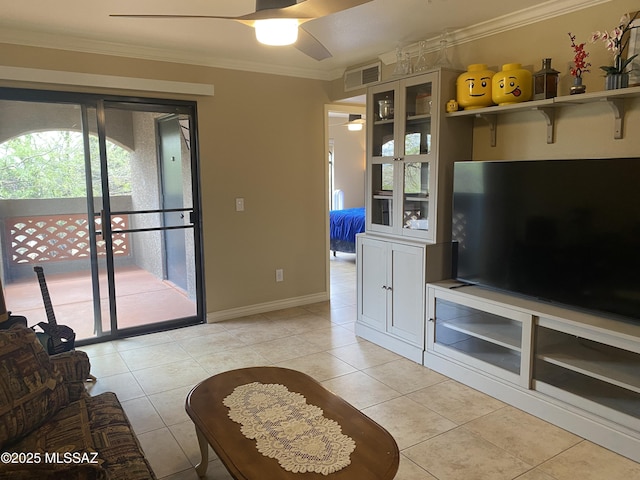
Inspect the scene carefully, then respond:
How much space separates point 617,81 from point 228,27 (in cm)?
253

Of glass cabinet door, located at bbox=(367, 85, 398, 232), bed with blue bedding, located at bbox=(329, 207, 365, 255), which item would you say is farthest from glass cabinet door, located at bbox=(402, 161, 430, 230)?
bed with blue bedding, located at bbox=(329, 207, 365, 255)

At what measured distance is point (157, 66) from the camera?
4.06 meters

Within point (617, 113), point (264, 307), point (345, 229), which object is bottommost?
point (264, 307)

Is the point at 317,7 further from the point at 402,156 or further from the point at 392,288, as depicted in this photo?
the point at 392,288

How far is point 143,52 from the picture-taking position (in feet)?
13.0

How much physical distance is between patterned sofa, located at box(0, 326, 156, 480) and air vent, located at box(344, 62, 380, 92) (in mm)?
3376

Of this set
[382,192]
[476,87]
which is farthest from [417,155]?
[476,87]

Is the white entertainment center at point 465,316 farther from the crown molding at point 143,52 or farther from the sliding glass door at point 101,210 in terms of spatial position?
the sliding glass door at point 101,210

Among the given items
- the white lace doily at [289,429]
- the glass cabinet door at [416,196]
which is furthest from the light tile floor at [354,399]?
the glass cabinet door at [416,196]

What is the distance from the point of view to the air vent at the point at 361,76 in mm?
4328

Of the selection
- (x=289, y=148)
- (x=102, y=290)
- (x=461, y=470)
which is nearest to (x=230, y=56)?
(x=289, y=148)

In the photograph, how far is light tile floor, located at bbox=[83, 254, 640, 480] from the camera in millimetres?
2322

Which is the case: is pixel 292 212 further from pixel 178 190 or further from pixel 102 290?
pixel 102 290

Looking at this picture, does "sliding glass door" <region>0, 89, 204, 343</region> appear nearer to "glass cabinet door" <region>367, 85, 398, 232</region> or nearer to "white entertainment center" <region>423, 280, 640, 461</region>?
"glass cabinet door" <region>367, 85, 398, 232</region>
